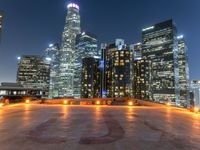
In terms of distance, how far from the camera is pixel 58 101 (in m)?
46.3

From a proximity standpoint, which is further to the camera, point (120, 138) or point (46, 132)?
point (46, 132)

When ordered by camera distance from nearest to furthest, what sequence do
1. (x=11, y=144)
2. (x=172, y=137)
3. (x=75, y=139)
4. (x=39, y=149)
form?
(x=39, y=149) < (x=11, y=144) < (x=75, y=139) < (x=172, y=137)

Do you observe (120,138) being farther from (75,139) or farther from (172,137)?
(172,137)

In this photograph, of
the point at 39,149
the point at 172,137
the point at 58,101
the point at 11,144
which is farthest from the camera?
the point at 58,101

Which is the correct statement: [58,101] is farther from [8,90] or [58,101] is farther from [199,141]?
[8,90]

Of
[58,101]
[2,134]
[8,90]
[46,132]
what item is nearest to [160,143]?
[46,132]

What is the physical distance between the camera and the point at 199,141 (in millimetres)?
9500

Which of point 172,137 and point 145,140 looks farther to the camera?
point 172,137

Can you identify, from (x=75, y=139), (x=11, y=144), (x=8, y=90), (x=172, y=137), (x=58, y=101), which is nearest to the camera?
(x=11, y=144)

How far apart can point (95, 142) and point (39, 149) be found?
7.79ft

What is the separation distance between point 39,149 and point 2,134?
3764 millimetres

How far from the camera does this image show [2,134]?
10203mm

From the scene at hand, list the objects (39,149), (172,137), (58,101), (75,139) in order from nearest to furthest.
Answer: (39,149) → (75,139) → (172,137) → (58,101)

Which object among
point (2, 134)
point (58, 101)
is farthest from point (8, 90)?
point (2, 134)
